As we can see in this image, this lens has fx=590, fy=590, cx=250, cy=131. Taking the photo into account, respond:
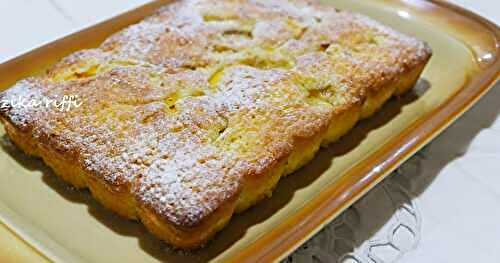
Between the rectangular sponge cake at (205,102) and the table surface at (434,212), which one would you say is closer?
the rectangular sponge cake at (205,102)

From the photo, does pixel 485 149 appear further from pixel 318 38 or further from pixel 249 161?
pixel 249 161

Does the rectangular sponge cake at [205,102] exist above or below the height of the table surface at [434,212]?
above

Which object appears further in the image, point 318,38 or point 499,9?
point 499,9

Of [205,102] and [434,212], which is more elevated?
[205,102]

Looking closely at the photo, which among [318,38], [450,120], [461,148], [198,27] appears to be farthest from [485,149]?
[198,27]
